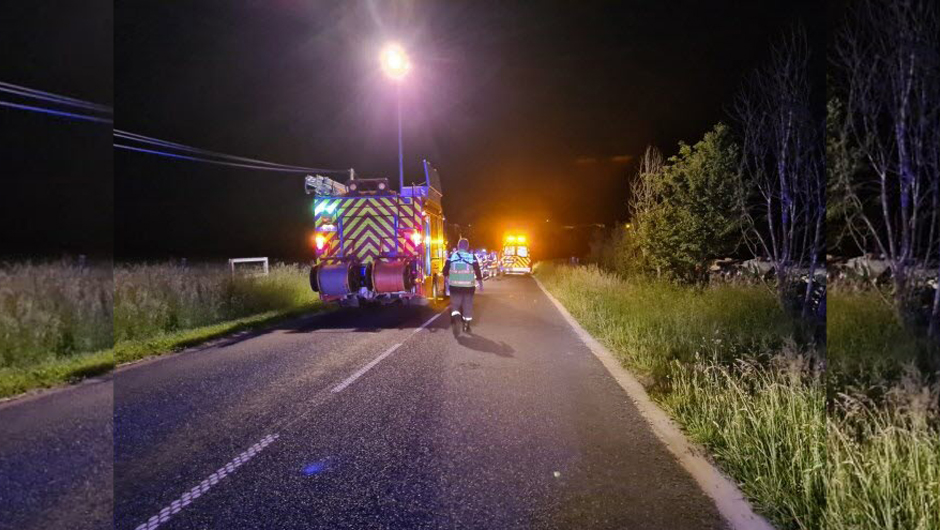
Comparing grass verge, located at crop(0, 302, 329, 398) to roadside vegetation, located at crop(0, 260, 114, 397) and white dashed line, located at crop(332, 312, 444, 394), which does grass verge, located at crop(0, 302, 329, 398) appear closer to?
roadside vegetation, located at crop(0, 260, 114, 397)

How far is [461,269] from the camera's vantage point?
10836mm

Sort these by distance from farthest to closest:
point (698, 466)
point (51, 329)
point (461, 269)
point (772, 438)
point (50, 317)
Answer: point (461, 269) → point (50, 317) → point (51, 329) → point (698, 466) → point (772, 438)

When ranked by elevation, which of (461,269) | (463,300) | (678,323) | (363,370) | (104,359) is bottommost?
(363,370)

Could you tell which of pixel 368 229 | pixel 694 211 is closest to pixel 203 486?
pixel 368 229

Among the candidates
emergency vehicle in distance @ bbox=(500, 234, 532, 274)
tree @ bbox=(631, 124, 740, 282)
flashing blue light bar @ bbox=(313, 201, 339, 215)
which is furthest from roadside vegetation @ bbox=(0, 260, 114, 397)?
emergency vehicle in distance @ bbox=(500, 234, 532, 274)

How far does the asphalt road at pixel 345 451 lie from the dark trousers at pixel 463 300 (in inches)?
109

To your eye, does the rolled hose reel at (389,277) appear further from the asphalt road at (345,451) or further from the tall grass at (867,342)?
the tall grass at (867,342)

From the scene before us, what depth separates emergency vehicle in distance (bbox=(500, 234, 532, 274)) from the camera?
38.8 metres

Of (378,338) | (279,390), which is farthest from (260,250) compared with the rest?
(279,390)

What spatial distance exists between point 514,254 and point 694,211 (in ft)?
83.3

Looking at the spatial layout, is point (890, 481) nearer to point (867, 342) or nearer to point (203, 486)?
point (867, 342)

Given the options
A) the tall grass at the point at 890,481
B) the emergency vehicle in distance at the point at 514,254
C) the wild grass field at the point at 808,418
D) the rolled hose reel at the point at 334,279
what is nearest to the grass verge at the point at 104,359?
the rolled hose reel at the point at 334,279

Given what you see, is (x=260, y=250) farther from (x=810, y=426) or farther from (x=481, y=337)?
(x=810, y=426)

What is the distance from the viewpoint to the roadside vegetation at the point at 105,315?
306 inches
